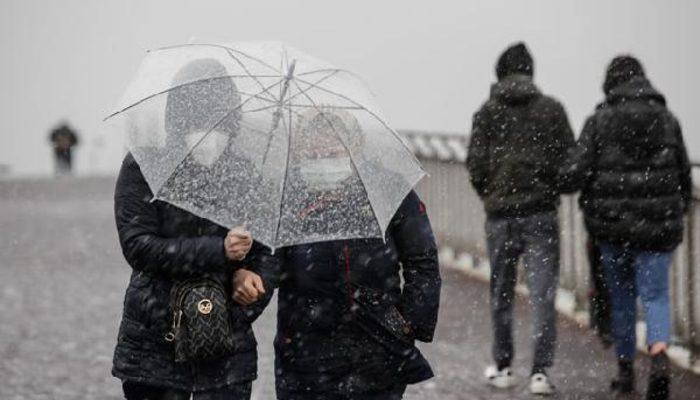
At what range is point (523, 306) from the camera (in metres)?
10.4

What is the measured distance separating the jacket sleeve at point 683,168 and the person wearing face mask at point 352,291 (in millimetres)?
2841

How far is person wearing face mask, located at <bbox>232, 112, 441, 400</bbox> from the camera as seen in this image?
14.3ft

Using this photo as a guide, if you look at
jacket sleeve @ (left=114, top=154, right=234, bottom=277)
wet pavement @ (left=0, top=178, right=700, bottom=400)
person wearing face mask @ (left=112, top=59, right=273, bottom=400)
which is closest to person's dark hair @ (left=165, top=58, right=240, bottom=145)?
person wearing face mask @ (left=112, top=59, right=273, bottom=400)

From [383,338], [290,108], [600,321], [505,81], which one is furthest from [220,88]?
[600,321]

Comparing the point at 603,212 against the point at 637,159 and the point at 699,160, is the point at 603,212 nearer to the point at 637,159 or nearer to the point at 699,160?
the point at 637,159

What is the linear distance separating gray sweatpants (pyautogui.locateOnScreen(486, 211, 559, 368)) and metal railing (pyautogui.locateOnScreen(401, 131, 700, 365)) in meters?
1.25

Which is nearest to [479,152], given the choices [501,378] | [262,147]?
[501,378]

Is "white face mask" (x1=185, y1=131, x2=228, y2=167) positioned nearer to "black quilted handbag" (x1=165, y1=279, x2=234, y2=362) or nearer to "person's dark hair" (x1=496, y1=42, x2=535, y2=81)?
→ "black quilted handbag" (x1=165, y1=279, x2=234, y2=362)

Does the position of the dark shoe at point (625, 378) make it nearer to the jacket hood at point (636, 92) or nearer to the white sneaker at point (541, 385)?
the white sneaker at point (541, 385)

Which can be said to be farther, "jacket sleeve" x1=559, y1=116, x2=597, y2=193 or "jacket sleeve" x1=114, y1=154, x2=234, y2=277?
"jacket sleeve" x1=559, y1=116, x2=597, y2=193

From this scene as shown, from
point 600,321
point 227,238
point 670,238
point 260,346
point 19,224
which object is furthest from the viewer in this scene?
point 19,224

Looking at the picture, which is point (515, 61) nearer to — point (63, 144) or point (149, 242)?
point (149, 242)

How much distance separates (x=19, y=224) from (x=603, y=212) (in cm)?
1344

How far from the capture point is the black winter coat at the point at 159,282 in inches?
167
